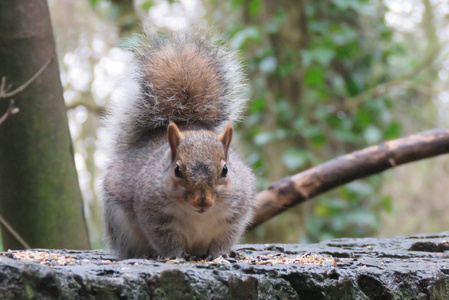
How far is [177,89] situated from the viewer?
66.2 inches

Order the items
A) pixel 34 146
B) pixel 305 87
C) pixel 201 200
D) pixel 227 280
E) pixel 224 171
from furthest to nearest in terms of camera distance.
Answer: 1. pixel 305 87
2. pixel 34 146
3. pixel 224 171
4. pixel 201 200
5. pixel 227 280

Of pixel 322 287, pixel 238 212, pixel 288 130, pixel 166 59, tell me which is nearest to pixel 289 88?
pixel 288 130

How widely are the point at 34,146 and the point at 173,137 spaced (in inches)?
24.7

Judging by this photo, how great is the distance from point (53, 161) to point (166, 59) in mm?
505

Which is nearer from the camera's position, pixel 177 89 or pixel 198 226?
pixel 198 226

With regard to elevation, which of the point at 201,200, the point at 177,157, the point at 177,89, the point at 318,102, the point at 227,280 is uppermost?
the point at 318,102

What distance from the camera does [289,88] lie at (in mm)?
3344

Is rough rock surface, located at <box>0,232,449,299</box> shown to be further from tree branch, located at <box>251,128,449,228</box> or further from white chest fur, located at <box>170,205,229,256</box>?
tree branch, located at <box>251,128,449,228</box>

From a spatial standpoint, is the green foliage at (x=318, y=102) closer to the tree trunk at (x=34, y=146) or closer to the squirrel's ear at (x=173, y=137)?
the tree trunk at (x=34, y=146)

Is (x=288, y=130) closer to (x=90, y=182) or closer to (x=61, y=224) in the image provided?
(x=61, y=224)

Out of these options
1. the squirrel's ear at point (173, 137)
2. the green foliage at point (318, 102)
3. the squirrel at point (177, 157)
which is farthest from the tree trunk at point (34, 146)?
the green foliage at point (318, 102)

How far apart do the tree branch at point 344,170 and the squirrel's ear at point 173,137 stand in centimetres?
83

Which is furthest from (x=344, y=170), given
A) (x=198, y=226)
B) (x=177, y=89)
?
(x=198, y=226)

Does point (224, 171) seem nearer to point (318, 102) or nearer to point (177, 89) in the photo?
point (177, 89)
